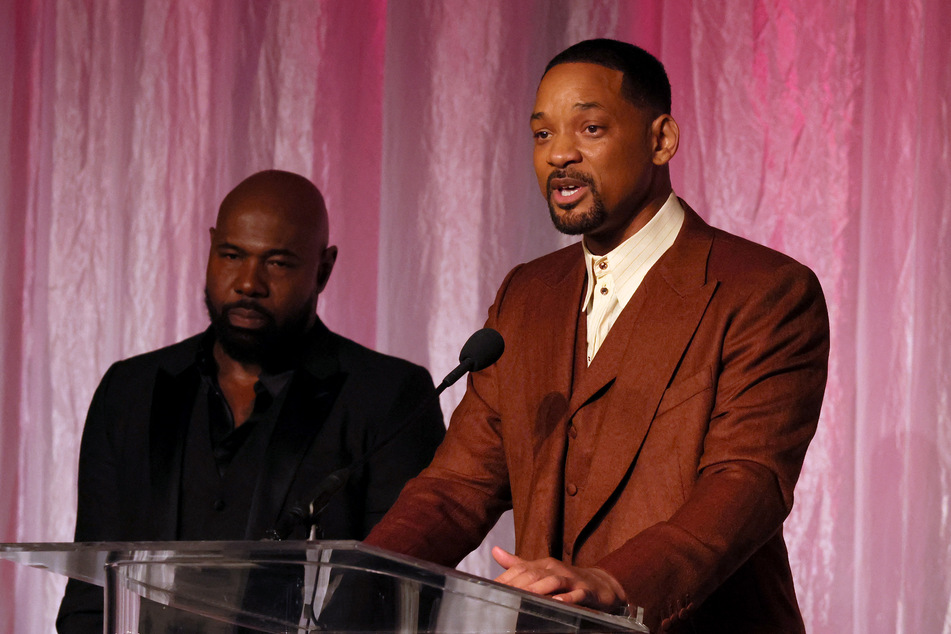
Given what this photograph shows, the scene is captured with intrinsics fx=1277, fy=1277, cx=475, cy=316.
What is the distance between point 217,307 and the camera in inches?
111

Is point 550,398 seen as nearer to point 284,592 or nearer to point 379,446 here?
point 379,446

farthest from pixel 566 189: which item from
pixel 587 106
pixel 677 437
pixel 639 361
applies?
pixel 677 437

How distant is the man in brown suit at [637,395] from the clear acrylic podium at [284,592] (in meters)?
0.38

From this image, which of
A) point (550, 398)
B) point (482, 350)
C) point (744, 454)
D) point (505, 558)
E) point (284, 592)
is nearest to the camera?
point (284, 592)

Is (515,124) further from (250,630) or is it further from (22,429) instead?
(250,630)

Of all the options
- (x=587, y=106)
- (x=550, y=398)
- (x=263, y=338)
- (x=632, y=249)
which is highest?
(x=587, y=106)

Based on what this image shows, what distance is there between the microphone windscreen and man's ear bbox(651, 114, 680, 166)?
420 millimetres

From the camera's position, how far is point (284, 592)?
52.7 inches

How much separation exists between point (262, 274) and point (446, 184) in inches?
27.5

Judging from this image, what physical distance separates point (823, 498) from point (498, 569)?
0.83m

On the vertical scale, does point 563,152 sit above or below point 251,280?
above

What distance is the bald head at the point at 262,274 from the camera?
2.80 metres

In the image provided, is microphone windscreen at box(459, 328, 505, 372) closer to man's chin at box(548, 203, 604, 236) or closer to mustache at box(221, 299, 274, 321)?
man's chin at box(548, 203, 604, 236)

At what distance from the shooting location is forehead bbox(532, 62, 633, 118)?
6.59 ft
